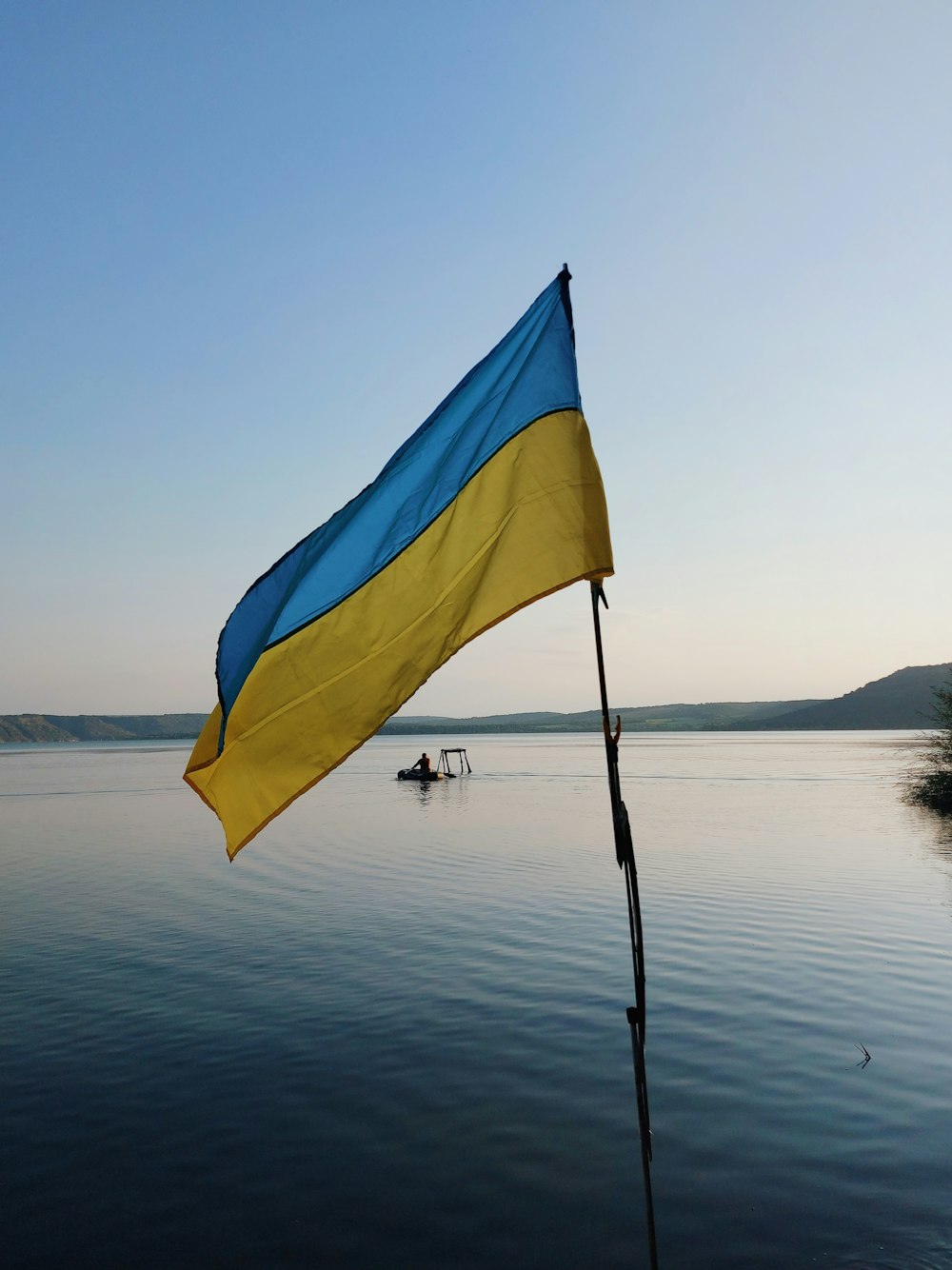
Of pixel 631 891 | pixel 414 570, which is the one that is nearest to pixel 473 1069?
pixel 631 891

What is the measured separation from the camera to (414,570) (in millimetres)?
7062

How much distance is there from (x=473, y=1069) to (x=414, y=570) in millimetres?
6665

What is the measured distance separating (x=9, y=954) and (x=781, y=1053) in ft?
43.6

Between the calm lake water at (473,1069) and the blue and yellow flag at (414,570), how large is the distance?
3768 mm

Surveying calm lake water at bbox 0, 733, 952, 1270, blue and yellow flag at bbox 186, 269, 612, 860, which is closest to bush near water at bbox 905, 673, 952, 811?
calm lake water at bbox 0, 733, 952, 1270

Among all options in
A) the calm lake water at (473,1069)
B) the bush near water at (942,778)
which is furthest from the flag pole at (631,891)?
the bush near water at (942,778)

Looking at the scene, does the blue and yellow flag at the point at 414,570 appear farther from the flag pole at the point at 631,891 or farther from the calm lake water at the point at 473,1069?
the calm lake water at the point at 473,1069

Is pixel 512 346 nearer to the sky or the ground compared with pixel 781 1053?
nearer to the sky

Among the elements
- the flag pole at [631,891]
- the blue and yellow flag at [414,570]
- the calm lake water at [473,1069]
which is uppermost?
the blue and yellow flag at [414,570]

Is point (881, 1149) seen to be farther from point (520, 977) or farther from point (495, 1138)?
point (520, 977)

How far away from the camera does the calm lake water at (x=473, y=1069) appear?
7578mm

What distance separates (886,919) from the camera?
19.2 meters

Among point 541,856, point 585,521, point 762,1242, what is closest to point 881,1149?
point 762,1242

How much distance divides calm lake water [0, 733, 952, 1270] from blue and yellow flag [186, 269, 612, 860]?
12.4ft
